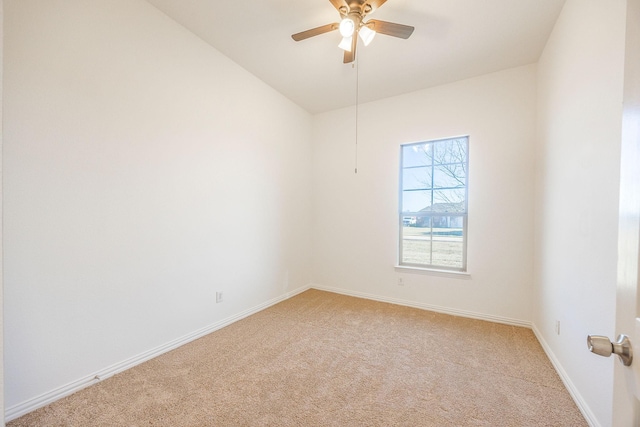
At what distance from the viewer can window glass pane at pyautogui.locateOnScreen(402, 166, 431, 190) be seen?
339 cm

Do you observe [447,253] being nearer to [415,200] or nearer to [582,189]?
[415,200]

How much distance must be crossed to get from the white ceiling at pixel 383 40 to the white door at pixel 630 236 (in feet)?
6.51

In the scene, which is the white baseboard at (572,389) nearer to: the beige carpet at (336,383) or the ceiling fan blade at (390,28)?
the beige carpet at (336,383)

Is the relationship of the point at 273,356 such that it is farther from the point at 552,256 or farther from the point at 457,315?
the point at 552,256

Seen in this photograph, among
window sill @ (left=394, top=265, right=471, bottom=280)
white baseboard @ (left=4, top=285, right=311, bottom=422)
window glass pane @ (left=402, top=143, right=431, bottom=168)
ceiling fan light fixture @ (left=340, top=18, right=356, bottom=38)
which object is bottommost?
white baseboard @ (left=4, top=285, right=311, bottom=422)

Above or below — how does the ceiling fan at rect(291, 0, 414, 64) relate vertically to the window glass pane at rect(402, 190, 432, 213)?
above

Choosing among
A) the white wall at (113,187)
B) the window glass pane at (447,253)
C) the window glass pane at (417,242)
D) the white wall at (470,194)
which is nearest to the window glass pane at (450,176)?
the white wall at (470,194)

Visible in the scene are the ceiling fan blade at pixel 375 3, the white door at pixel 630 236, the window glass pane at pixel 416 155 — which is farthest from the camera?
the window glass pane at pixel 416 155

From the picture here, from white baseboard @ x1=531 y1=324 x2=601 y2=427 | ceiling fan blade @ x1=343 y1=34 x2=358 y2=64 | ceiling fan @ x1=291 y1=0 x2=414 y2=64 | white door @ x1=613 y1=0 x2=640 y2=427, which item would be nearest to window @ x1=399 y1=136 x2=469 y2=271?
white baseboard @ x1=531 y1=324 x2=601 y2=427

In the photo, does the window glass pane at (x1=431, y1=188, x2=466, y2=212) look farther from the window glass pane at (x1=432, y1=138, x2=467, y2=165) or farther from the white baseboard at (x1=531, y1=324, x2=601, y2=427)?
the white baseboard at (x1=531, y1=324, x2=601, y2=427)

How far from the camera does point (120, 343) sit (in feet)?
6.32

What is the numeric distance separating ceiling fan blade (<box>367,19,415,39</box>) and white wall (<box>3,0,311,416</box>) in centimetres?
163

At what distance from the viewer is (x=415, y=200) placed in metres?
3.47

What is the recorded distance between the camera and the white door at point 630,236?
1.66ft
